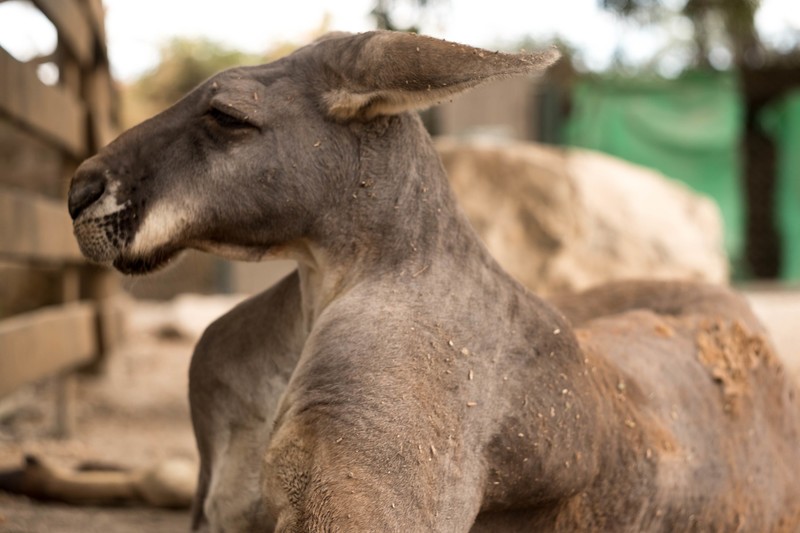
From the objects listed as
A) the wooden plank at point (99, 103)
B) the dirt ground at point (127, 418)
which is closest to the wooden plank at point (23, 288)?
the dirt ground at point (127, 418)

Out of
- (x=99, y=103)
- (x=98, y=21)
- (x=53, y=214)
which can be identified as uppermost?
(x=98, y=21)

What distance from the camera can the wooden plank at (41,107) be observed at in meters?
3.83

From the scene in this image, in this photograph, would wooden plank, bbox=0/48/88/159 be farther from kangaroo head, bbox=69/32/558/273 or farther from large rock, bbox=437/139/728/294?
large rock, bbox=437/139/728/294

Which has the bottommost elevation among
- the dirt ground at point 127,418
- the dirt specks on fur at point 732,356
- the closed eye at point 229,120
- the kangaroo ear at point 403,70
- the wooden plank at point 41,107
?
the dirt ground at point 127,418

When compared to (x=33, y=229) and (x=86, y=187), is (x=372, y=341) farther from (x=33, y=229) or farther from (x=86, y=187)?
(x=33, y=229)

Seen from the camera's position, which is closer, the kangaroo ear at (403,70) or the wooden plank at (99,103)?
the kangaroo ear at (403,70)

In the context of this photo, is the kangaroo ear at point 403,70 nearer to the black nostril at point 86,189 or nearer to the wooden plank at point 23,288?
the black nostril at point 86,189

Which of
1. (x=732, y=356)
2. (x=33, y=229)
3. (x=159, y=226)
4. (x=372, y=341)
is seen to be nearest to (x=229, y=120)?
(x=159, y=226)

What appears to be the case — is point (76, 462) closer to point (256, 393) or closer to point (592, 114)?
point (256, 393)

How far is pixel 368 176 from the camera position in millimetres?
2471

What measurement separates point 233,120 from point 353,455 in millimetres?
869

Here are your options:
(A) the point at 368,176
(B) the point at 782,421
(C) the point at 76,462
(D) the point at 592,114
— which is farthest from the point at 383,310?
(D) the point at 592,114

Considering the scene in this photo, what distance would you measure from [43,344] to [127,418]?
1.58 metres

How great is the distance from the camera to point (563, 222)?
6.79 meters
